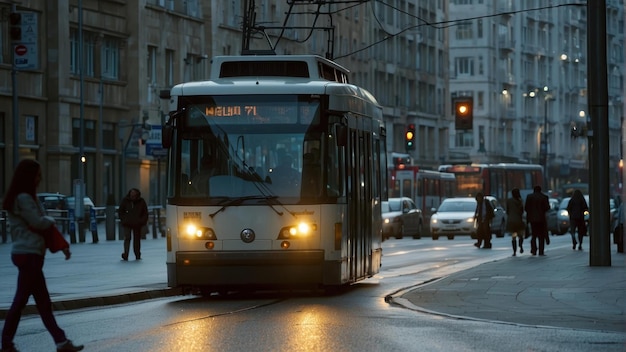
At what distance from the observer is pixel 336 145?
2231 centimetres

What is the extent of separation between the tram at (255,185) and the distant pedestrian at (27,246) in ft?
24.1

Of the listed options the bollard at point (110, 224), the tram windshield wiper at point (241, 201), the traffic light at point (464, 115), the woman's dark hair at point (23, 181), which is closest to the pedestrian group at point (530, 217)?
the traffic light at point (464, 115)

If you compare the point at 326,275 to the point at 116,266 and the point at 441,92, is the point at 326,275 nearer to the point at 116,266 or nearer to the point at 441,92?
the point at 116,266

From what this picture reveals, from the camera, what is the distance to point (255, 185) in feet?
71.7

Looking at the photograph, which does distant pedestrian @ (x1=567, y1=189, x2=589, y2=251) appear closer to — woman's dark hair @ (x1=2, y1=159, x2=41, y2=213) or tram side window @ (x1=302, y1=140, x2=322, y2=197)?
tram side window @ (x1=302, y1=140, x2=322, y2=197)

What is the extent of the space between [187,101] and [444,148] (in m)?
95.7

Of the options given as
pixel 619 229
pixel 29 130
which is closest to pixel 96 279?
pixel 619 229

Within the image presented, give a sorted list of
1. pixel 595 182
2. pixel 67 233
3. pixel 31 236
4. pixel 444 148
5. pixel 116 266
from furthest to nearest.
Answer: pixel 444 148, pixel 67 233, pixel 116 266, pixel 595 182, pixel 31 236

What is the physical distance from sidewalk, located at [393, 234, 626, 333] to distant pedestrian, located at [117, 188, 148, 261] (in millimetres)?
7894

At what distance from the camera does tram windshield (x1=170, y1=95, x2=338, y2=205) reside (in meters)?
21.9

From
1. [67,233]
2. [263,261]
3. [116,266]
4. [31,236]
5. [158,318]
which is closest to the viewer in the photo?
[31,236]

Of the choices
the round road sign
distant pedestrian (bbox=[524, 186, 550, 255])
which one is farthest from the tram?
distant pedestrian (bbox=[524, 186, 550, 255])

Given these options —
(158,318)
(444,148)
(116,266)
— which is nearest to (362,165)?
(158,318)

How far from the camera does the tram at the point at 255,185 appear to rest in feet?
71.5
